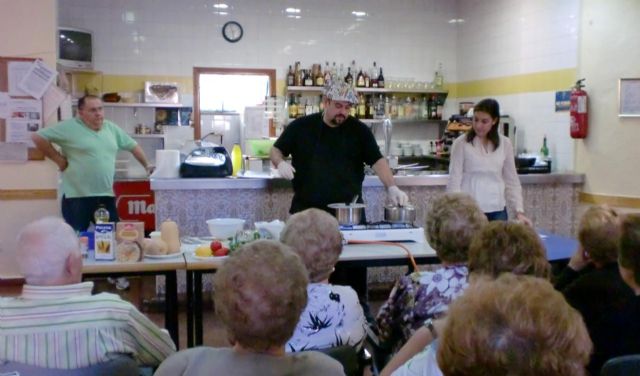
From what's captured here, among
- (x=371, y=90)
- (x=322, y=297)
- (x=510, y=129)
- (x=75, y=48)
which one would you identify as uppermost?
(x=75, y=48)

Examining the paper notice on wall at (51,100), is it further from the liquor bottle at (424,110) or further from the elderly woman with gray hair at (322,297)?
the liquor bottle at (424,110)

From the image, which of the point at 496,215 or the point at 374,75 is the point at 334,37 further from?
the point at 496,215

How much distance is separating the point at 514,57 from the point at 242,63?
305 cm

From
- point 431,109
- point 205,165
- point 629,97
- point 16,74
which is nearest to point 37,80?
point 16,74

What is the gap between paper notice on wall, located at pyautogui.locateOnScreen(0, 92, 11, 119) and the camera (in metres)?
4.90

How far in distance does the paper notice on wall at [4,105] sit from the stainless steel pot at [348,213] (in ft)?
9.30

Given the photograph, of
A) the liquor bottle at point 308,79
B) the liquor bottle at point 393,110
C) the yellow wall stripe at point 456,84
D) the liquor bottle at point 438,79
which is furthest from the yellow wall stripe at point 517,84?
the liquor bottle at point 308,79

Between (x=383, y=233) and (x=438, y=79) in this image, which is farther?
(x=438, y=79)

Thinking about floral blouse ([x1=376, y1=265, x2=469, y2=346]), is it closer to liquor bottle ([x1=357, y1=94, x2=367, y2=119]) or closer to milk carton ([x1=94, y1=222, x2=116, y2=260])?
milk carton ([x1=94, y1=222, x2=116, y2=260])

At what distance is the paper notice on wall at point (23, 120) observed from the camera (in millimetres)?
4918

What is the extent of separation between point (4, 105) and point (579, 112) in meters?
4.49

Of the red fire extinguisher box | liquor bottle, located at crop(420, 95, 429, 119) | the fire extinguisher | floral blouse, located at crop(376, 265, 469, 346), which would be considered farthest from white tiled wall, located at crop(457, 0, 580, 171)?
floral blouse, located at crop(376, 265, 469, 346)

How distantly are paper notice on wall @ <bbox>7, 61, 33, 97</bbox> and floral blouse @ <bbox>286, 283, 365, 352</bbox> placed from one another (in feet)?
12.2

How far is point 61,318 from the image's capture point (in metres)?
1.69
